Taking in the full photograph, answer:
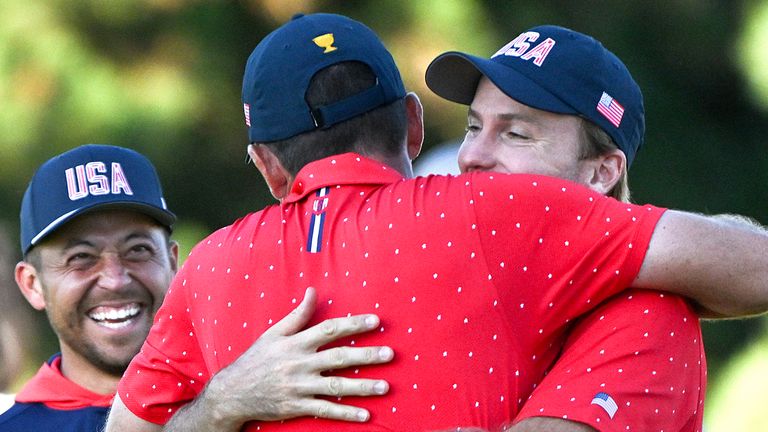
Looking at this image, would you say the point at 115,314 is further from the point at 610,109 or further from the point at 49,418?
the point at 610,109

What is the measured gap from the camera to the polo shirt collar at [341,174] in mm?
2801

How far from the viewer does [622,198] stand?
3.39m

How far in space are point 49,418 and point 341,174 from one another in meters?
1.87

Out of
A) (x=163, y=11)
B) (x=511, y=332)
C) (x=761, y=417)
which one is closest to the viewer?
(x=511, y=332)

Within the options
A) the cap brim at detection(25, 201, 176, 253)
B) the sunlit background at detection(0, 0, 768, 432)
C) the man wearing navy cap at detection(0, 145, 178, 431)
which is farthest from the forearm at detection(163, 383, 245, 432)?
the sunlit background at detection(0, 0, 768, 432)

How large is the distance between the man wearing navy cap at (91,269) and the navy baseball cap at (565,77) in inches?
58.4

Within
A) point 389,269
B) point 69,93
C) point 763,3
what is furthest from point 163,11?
point 389,269

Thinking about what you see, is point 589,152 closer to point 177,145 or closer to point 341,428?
point 341,428

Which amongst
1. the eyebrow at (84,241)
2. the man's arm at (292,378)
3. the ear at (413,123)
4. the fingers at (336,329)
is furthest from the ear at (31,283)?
the fingers at (336,329)

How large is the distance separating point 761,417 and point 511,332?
19.0ft

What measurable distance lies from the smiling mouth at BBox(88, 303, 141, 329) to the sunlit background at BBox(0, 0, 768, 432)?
384cm

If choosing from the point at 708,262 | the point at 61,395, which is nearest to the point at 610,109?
the point at 708,262

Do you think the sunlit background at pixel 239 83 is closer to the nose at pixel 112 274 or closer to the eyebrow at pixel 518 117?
the nose at pixel 112 274

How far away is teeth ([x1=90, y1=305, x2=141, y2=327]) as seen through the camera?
4383mm
